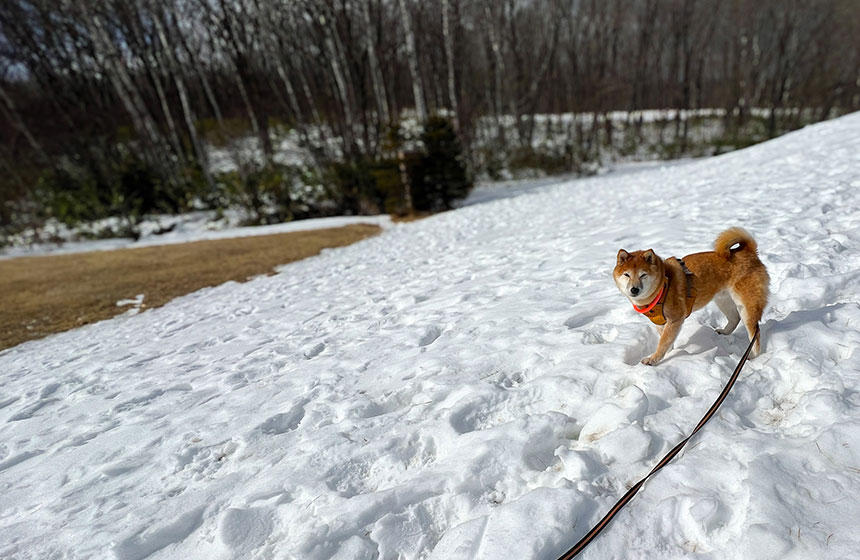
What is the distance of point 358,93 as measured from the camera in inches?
762

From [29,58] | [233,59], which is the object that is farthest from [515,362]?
[29,58]

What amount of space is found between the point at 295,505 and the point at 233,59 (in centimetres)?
2608

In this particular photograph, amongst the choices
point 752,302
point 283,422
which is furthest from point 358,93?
point 752,302

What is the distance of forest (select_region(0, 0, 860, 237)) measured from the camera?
54.4ft

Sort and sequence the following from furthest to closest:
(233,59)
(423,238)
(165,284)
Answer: (233,59)
(423,238)
(165,284)

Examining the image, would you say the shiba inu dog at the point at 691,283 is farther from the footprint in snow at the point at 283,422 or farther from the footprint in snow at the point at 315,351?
the footprint in snow at the point at 315,351

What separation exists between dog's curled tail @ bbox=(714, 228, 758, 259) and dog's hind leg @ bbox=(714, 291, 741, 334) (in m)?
0.29

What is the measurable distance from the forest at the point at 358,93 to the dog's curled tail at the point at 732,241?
12.8 metres

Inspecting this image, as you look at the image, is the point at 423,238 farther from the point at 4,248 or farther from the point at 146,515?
the point at 4,248

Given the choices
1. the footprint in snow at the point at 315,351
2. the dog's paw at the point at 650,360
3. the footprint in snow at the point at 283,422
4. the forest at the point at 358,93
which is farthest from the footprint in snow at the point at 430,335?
the forest at the point at 358,93

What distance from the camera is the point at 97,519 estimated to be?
2.11m

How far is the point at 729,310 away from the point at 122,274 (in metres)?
12.3

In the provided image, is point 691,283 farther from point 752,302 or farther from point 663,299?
point 752,302

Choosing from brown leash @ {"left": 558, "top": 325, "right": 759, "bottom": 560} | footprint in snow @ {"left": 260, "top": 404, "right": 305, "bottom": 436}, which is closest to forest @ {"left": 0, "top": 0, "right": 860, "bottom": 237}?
footprint in snow @ {"left": 260, "top": 404, "right": 305, "bottom": 436}
